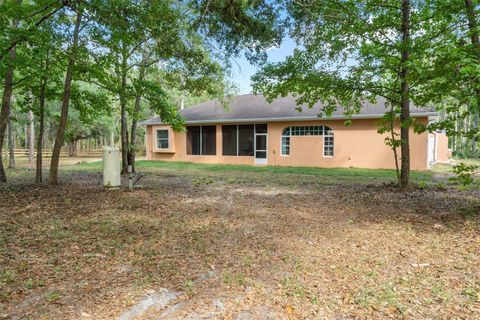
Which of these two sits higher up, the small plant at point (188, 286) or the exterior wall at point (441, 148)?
the exterior wall at point (441, 148)

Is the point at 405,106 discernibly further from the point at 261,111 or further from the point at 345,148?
the point at 261,111

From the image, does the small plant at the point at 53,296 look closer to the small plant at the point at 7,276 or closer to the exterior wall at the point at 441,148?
the small plant at the point at 7,276

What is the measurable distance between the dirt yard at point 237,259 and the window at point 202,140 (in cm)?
1210

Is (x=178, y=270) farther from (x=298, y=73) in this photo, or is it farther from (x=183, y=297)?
(x=298, y=73)

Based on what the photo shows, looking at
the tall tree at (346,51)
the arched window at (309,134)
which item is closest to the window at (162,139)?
the arched window at (309,134)

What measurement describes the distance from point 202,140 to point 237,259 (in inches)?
622

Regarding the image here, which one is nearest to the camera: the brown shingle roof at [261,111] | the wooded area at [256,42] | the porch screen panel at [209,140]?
the wooded area at [256,42]

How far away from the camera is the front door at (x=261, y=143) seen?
17125 mm

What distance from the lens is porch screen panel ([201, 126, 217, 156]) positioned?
1867 centimetres

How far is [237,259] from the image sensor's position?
3604 millimetres

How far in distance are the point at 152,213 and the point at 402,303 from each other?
168 inches

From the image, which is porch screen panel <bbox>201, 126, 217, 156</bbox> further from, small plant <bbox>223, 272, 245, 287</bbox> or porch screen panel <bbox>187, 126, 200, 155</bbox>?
small plant <bbox>223, 272, 245, 287</bbox>

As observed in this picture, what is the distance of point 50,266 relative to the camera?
11.0 feet

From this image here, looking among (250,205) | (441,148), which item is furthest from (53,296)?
(441,148)
